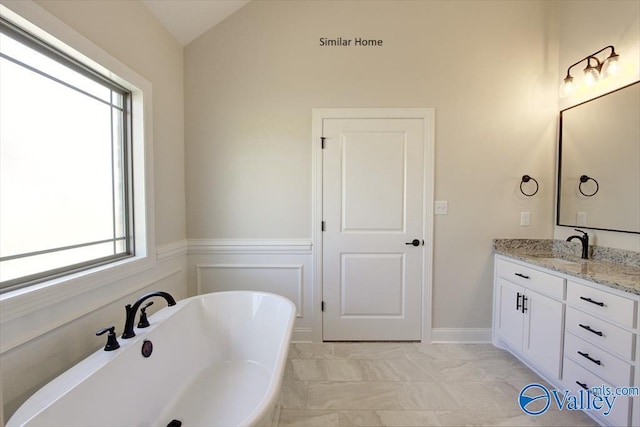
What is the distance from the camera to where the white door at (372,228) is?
2221mm

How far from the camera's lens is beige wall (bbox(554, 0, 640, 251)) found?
65.9 inches

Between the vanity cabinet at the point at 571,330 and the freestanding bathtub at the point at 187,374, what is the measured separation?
5.56ft

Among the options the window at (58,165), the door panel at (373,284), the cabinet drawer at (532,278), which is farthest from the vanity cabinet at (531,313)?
Answer: the window at (58,165)

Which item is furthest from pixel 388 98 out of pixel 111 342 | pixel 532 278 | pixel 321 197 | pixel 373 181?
pixel 111 342

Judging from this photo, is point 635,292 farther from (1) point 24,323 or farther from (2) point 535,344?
(1) point 24,323

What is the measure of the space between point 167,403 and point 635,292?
2.40 meters

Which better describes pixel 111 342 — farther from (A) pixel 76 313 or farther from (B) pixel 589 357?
(B) pixel 589 357

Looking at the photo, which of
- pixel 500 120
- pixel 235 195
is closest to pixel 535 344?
pixel 500 120

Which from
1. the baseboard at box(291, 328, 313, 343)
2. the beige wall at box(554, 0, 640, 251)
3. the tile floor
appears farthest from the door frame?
the beige wall at box(554, 0, 640, 251)

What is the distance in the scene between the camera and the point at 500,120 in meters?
2.21

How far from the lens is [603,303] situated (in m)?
1.36

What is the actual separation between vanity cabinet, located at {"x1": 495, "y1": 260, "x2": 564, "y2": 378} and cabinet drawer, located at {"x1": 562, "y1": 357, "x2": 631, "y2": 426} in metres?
0.06

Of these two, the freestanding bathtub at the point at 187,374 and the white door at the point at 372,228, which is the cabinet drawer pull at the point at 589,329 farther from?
the freestanding bathtub at the point at 187,374

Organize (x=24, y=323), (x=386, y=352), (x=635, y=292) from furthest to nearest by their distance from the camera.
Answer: (x=386, y=352) < (x=635, y=292) < (x=24, y=323)
